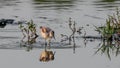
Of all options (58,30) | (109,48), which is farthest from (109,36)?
(58,30)

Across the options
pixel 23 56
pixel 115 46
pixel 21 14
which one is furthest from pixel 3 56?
pixel 21 14

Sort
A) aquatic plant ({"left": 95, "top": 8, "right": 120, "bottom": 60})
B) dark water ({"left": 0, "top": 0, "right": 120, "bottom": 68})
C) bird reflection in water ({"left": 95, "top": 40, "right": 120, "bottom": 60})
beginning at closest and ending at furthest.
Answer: dark water ({"left": 0, "top": 0, "right": 120, "bottom": 68}), bird reflection in water ({"left": 95, "top": 40, "right": 120, "bottom": 60}), aquatic plant ({"left": 95, "top": 8, "right": 120, "bottom": 60})

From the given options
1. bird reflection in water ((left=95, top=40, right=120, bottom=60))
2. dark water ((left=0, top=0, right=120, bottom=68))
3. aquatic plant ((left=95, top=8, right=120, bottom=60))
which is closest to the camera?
dark water ((left=0, top=0, right=120, bottom=68))

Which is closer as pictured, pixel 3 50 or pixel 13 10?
pixel 3 50

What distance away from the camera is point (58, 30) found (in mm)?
19000

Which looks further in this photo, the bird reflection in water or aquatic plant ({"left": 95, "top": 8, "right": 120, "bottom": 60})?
aquatic plant ({"left": 95, "top": 8, "right": 120, "bottom": 60})

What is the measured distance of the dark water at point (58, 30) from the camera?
537 inches

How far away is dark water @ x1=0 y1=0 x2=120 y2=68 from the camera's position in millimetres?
13641

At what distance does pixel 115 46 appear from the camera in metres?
15.7

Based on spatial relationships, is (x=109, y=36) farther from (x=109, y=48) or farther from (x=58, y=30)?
(x=58, y=30)

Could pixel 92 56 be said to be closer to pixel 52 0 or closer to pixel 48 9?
pixel 48 9

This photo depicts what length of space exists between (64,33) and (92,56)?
4.02m

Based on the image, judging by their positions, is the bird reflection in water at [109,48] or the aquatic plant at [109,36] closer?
the bird reflection in water at [109,48]

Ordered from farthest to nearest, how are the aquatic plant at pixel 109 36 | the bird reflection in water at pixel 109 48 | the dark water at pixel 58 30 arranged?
the aquatic plant at pixel 109 36
the bird reflection in water at pixel 109 48
the dark water at pixel 58 30
